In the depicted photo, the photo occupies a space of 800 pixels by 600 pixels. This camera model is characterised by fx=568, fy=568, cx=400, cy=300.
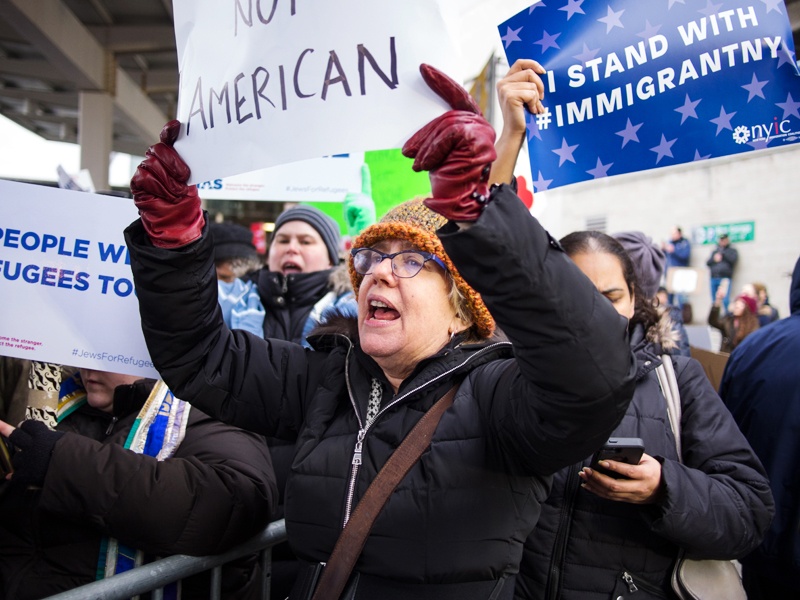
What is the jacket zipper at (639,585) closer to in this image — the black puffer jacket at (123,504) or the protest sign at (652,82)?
the black puffer jacket at (123,504)

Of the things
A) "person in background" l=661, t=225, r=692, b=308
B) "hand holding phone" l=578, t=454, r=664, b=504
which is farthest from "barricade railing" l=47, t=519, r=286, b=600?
"person in background" l=661, t=225, r=692, b=308

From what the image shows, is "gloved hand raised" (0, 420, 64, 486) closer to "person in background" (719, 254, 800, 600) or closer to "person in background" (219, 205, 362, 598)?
"person in background" (219, 205, 362, 598)

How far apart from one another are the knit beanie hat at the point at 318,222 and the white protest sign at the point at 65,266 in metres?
1.52

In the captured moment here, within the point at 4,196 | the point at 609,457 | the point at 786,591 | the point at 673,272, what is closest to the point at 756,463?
the point at 609,457

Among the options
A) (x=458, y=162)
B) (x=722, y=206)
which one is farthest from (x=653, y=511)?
(x=722, y=206)

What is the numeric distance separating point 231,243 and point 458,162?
316 centimetres

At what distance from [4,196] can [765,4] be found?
2.49 metres

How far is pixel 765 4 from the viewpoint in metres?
1.77

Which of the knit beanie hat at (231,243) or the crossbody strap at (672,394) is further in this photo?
the knit beanie hat at (231,243)

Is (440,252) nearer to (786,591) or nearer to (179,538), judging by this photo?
(179,538)

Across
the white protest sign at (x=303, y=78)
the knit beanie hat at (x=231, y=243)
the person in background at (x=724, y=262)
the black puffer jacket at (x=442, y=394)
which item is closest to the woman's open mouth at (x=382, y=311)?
the black puffer jacket at (x=442, y=394)

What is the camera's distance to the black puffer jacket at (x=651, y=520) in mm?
1511

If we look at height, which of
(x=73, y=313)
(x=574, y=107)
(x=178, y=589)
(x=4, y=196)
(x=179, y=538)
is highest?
(x=574, y=107)

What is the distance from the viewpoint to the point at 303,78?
1.25 metres
